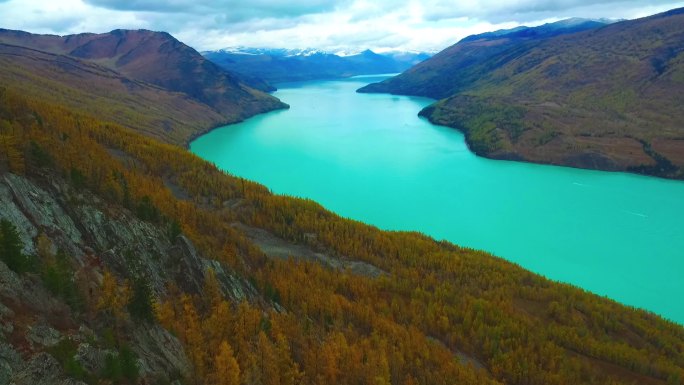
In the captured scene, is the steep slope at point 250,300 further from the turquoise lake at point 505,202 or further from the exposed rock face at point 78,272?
the turquoise lake at point 505,202

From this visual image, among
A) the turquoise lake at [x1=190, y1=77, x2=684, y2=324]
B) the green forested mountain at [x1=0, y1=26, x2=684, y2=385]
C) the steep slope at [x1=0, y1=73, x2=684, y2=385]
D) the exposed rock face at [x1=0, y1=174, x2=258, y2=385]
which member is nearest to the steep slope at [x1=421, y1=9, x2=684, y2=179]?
the turquoise lake at [x1=190, y1=77, x2=684, y2=324]

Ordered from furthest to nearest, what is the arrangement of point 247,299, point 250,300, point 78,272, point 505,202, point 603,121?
point 603,121
point 505,202
point 250,300
point 247,299
point 78,272

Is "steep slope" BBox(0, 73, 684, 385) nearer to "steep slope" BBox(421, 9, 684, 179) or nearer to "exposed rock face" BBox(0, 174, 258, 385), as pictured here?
"exposed rock face" BBox(0, 174, 258, 385)

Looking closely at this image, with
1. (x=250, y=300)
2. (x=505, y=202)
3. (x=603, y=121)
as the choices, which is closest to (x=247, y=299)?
(x=250, y=300)

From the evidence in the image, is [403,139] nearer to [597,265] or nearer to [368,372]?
[597,265]

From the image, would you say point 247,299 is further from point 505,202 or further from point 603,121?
point 603,121

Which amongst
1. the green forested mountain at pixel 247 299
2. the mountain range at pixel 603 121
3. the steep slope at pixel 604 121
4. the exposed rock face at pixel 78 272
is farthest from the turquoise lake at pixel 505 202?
the exposed rock face at pixel 78 272

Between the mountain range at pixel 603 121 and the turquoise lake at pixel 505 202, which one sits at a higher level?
the mountain range at pixel 603 121

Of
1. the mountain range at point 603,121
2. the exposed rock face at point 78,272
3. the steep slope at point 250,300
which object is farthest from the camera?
the mountain range at point 603,121
